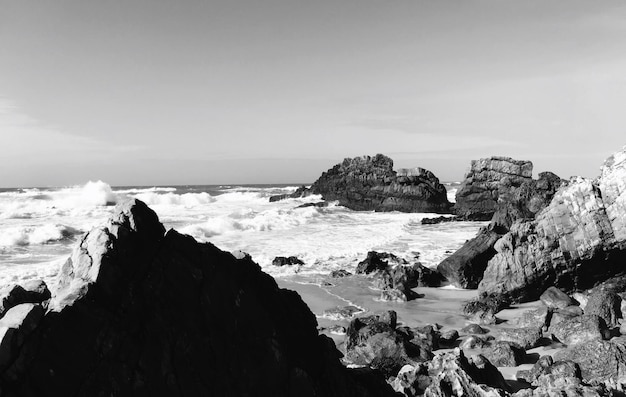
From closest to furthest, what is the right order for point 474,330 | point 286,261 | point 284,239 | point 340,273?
1. point 474,330
2. point 340,273
3. point 286,261
4. point 284,239

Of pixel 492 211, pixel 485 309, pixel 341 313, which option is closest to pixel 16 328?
pixel 341 313

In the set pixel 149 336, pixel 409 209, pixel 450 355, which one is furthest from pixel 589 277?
pixel 409 209

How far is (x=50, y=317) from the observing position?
4160mm

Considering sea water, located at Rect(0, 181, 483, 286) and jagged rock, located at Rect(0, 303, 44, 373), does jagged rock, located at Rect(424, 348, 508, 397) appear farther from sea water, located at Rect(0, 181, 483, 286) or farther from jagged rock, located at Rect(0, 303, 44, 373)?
sea water, located at Rect(0, 181, 483, 286)

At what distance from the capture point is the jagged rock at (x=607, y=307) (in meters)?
11.9

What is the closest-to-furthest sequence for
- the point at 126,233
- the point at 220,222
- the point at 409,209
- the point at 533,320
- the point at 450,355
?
the point at 126,233, the point at 450,355, the point at 533,320, the point at 220,222, the point at 409,209

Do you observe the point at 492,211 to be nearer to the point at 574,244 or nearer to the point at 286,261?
the point at 286,261

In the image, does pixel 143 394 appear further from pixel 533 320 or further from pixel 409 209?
pixel 409 209

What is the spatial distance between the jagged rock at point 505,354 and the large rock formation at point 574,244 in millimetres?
5457

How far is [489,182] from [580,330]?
1712 inches

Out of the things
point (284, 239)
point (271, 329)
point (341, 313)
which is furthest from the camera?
point (284, 239)

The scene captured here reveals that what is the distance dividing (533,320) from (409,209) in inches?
1794

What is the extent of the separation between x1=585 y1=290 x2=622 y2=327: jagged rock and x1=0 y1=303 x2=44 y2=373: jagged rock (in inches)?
500

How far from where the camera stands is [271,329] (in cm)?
577
